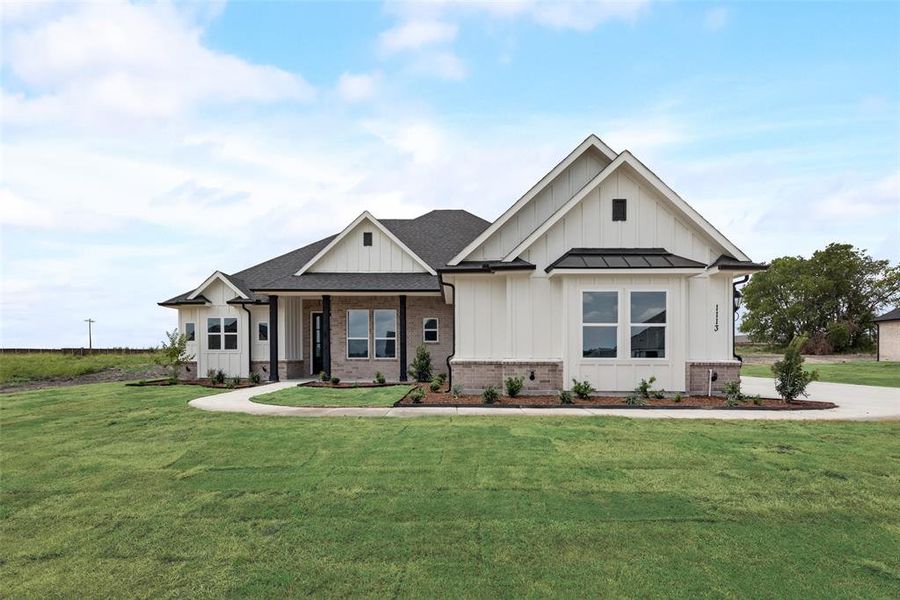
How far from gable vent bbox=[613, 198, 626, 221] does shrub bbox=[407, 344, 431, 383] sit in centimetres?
784

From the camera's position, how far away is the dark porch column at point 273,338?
18000 mm

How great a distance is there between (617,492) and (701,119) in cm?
1316

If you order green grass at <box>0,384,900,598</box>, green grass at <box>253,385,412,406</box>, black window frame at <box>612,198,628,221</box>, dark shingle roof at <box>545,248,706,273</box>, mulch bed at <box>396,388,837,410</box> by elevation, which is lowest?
green grass at <box>253,385,412,406</box>

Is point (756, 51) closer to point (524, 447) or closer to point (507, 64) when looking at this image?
point (507, 64)

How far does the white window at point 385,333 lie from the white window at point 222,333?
17.8ft

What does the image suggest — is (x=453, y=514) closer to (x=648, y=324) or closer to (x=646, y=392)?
(x=646, y=392)

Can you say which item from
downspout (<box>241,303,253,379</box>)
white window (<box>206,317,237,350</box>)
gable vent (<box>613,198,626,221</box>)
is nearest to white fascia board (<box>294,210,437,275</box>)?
downspout (<box>241,303,253,379</box>)

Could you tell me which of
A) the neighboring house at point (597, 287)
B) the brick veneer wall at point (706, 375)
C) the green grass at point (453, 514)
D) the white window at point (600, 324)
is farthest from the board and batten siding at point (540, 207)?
the green grass at point (453, 514)

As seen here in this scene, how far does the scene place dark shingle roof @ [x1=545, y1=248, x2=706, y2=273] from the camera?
1209cm

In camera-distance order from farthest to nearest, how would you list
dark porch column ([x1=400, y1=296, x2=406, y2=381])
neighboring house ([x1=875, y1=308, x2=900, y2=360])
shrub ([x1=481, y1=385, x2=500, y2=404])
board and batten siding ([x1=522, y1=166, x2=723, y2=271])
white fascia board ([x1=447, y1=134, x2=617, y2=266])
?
neighboring house ([x1=875, y1=308, x2=900, y2=360]) → dark porch column ([x1=400, y1=296, x2=406, y2=381]) → white fascia board ([x1=447, y1=134, x2=617, y2=266]) → board and batten siding ([x1=522, y1=166, x2=723, y2=271]) → shrub ([x1=481, y1=385, x2=500, y2=404])

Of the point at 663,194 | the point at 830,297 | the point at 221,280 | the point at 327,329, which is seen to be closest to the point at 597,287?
the point at 663,194

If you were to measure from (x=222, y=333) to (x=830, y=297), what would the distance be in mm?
48918

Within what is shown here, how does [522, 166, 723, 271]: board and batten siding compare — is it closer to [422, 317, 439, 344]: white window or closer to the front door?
[422, 317, 439, 344]: white window

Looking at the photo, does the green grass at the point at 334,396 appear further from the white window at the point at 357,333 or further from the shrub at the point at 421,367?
the white window at the point at 357,333
